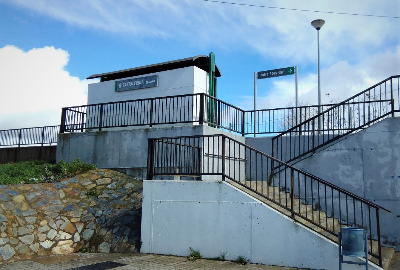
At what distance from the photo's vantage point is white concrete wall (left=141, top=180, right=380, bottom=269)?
24.6 ft

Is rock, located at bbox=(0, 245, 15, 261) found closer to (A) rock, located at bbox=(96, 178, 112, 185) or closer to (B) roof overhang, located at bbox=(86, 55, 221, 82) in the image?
(A) rock, located at bbox=(96, 178, 112, 185)

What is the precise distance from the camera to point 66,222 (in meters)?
10.0

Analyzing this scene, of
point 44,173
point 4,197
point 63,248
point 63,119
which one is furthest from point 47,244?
point 63,119

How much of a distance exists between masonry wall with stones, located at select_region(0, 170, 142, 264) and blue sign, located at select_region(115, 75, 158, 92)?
749 centimetres

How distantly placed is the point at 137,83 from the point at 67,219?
9652 mm

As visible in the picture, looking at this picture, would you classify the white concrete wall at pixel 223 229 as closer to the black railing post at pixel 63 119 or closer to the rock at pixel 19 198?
the rock at pixel 19 198

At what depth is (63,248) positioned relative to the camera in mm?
9383

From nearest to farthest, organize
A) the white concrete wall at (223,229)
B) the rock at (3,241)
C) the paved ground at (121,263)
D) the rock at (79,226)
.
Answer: the white concrete wall at (223,229) < the paved ground at (121,263) < the rock at (3,241) < the rock at (79,226)

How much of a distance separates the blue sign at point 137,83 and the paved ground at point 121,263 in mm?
10579

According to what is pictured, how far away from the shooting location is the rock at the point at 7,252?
27.8ft

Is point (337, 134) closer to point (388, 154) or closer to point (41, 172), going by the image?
point (388, 154)

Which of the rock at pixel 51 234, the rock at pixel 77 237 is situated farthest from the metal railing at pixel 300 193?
the rock at pixel 51 234

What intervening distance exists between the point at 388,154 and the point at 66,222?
947 cm

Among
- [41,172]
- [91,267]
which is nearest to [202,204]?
[91,267]
